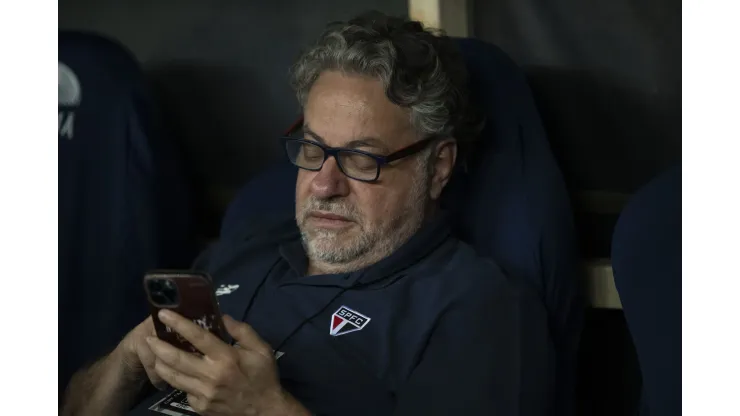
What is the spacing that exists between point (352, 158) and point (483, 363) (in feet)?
1.17

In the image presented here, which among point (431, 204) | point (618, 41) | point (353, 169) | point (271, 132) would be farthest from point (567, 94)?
point (271, 132)

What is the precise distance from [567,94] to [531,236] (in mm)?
361

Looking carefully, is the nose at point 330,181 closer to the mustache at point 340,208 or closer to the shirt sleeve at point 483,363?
the mustache at point 340,208

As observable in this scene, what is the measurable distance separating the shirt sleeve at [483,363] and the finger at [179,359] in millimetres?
252

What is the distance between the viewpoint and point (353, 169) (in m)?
1.23

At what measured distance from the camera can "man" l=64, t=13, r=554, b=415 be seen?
1.04m

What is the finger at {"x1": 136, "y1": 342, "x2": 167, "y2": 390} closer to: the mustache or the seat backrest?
the mustache

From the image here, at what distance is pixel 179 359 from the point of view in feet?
3.25

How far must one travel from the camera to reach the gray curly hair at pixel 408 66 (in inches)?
48.9

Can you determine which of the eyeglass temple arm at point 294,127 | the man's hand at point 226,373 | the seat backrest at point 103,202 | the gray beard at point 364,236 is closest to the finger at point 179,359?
the man's hand at point 226,373

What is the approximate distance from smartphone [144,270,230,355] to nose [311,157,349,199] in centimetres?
31

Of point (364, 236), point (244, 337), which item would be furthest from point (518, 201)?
point (244, 337)

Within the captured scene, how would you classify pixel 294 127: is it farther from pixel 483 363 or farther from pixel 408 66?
pixel 483 363
